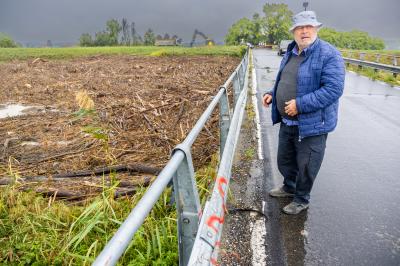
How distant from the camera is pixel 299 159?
14.0ft

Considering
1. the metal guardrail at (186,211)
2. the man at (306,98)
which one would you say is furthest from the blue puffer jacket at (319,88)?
the metal guardrail at (186,211)

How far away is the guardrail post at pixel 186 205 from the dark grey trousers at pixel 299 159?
215 cm

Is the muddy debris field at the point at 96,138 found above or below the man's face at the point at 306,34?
below

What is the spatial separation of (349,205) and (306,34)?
7.64ft

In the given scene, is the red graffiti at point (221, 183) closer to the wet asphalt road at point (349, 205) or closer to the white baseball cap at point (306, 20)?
the wet asphalt road at point (349, 205)

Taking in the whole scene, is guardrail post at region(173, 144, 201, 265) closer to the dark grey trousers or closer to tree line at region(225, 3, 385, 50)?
the dark grey trousers

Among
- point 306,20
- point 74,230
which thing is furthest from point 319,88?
point 74,230

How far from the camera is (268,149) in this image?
6863mm

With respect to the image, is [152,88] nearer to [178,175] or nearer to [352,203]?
[352,203]

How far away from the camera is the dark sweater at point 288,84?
4051 mm

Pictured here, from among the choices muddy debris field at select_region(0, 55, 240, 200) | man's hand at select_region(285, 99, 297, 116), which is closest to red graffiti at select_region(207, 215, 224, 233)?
man's hand at select_region(285, 99, 297, 116)

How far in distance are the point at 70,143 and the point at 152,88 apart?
21.6ft

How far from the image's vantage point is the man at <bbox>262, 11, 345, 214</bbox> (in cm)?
377

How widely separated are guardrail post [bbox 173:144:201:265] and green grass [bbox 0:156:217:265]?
3.21ft
